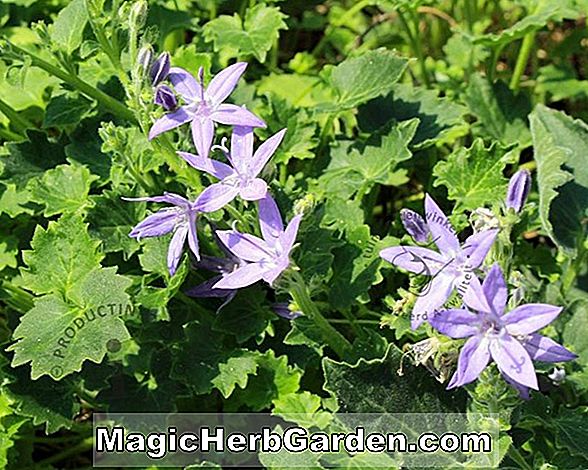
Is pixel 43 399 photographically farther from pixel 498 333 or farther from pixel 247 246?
pixel 498 333

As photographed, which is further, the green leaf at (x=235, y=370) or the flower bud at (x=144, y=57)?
the green leaf at (x=235, y=370)

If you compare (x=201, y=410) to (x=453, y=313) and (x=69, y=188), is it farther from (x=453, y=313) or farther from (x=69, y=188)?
(x=453, y=313)

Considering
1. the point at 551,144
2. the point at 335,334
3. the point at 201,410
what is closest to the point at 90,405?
the point at 201,410

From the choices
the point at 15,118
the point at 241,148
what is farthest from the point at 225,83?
the point at 15,118

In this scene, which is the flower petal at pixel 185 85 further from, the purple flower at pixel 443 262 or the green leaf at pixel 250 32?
the green leaf at pixel 250 32

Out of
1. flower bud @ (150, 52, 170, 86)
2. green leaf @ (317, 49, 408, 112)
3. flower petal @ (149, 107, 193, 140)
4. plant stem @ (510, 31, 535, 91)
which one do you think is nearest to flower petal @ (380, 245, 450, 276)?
flower petal @ (149, 107, 193, 140)

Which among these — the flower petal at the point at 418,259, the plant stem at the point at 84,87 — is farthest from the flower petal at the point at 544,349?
the plant stem at the point at 84,87
